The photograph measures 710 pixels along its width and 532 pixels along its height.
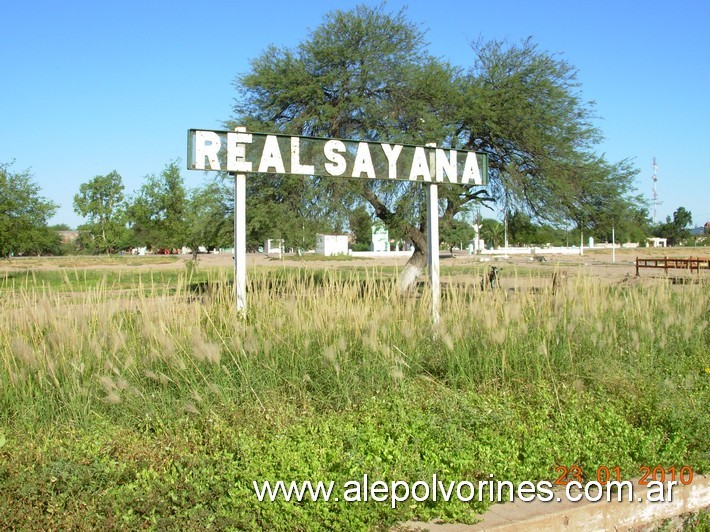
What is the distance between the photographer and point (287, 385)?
184 inches

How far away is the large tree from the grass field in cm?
1068

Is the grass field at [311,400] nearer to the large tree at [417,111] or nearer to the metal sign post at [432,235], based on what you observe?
the metal sign post at [432,235]

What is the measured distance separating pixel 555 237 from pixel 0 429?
56.7ft

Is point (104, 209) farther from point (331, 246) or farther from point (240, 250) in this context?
point (240, 250)

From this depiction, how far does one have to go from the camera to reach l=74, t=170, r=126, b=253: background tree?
5397 centimetres

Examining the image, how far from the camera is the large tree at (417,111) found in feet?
54.6

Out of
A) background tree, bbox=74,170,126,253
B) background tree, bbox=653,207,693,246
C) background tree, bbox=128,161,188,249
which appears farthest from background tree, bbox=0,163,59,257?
background tree, bbox=653,207,693,246

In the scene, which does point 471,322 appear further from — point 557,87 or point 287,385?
point 557,87

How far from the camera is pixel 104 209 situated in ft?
178

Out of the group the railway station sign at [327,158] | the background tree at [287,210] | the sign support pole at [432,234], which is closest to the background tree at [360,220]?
the background tree at [287,210]

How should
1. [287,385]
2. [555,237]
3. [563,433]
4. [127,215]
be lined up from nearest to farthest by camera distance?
1. [563,433]
2. [287,385]
3. [555,237]
4. [127,215]

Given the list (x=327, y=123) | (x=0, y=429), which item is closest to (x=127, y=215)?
(x=327, y=123)

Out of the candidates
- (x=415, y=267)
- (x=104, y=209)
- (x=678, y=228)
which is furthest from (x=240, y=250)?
(x=678, y=228)

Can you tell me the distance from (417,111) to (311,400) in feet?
43.3
